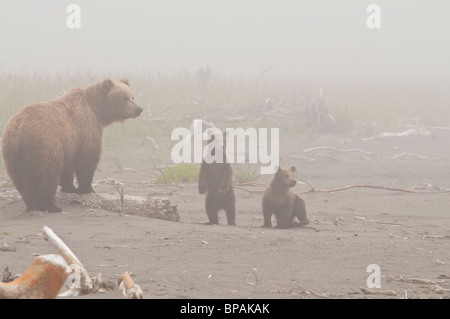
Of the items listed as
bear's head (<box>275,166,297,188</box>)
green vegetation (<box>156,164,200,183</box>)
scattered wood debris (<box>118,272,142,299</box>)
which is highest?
scattered wood debris (<box>118,272,142,299</box>)

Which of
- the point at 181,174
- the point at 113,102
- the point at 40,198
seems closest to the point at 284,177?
the point at 113,102

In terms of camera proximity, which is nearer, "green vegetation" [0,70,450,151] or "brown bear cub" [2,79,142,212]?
"brown bear cub" [2,79,142,212]

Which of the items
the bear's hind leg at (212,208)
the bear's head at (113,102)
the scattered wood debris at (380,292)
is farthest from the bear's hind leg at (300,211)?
the scattered wood debris at (380,292)

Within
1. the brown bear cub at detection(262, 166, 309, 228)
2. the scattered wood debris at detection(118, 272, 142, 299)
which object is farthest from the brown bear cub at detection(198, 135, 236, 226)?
the scattered wood debris at detection(118, 272, 142, 299)

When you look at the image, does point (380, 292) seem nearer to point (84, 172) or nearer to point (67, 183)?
point (84, 172)

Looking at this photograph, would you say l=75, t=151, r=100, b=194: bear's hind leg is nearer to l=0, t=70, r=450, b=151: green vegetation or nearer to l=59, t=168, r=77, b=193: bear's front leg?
l=59, t=168, r=77, b=193: bear's front leg

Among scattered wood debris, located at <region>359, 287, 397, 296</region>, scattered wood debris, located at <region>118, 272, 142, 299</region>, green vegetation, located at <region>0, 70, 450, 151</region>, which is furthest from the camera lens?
green vegetation, located at <region>0, 70, 450, 151</region>

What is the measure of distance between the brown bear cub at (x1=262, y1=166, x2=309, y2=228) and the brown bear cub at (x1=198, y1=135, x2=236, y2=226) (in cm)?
41

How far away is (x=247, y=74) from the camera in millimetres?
35812

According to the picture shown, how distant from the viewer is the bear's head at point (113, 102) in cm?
884

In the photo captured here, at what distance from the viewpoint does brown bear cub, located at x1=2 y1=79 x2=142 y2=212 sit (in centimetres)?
766
